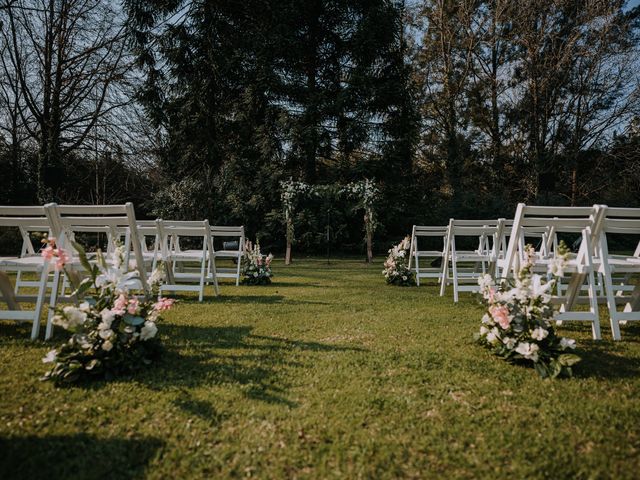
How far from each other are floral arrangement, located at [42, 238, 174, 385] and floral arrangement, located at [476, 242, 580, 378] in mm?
2437

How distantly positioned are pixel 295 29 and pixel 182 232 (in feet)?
48.9

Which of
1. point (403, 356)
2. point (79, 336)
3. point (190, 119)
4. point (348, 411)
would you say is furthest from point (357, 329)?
point (190, 119)

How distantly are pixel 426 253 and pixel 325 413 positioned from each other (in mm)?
5570

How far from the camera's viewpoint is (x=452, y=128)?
21.6 metres

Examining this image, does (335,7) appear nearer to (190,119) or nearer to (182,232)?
(190,119)

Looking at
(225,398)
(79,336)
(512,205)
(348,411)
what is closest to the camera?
(348,411)

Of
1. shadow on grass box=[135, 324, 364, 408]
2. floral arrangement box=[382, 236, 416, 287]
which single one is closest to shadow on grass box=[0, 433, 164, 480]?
shadow on grass box=[135, 324, 364, 408]

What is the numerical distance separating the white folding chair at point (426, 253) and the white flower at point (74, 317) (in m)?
5.31

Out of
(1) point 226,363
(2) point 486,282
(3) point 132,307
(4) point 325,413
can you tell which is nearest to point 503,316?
(2) point 486,282

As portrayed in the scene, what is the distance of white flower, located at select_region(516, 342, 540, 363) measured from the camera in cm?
278

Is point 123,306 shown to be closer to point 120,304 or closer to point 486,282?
point 120,304

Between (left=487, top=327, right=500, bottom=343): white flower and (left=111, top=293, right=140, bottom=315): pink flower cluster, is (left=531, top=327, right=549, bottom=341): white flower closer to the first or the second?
(left=487, top=327, right=500, bottom=343): white flower

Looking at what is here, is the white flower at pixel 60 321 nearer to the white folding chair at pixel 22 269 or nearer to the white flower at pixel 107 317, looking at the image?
the white flower at pixel 107 317

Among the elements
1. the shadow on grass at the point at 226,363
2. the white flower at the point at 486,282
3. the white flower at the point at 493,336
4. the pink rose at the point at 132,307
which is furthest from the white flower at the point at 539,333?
the pink rose at the point at 132,307
